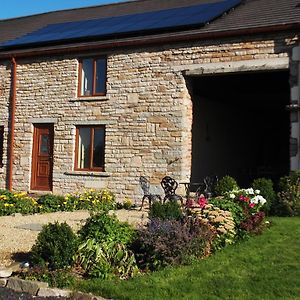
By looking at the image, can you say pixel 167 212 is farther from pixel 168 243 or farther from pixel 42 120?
pixel 42 120

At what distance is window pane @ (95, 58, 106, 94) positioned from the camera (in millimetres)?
15734

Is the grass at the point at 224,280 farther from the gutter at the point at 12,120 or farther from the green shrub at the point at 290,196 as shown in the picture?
the gutter at the point at 12,120

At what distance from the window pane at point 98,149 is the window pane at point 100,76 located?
1260mm

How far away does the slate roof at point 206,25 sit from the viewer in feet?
45.2

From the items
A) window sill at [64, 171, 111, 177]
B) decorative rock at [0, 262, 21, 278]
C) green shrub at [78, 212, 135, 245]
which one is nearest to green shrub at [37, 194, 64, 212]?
window sill at [64, 171, 111, 177]

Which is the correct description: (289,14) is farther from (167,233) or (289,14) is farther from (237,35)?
(167,233)

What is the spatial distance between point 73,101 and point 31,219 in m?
5.59

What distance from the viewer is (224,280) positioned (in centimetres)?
611

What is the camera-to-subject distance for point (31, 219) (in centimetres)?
1128

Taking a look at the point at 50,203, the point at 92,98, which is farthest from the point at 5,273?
the point at 92,98

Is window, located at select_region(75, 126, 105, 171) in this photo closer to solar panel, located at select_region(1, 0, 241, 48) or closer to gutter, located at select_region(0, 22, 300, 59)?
gutter, located at select_region(0, 22, 300, 59)

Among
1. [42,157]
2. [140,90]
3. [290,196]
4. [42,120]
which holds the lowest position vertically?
[290,196]

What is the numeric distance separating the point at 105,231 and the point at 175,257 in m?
1.07

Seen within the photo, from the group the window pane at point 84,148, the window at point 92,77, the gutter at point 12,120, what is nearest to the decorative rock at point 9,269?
the window pane at point 84,148
